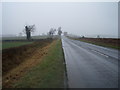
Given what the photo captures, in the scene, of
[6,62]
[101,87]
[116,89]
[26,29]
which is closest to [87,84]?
[101,87]

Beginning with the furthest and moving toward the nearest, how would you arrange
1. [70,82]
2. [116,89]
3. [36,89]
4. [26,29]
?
[26,29] < [70,82] < [36,89] < [116,89]

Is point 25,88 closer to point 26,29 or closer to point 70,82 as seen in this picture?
point 70,82

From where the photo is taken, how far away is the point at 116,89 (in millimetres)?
4727

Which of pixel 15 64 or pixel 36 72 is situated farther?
pixel 15 64

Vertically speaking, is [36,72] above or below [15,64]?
above

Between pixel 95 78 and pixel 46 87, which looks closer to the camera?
pixel 46 87

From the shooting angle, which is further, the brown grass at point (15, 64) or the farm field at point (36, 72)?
the brown grass at point (15, 64)

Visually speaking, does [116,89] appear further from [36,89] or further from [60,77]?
[36,89]

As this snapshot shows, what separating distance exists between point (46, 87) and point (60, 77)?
1251mm

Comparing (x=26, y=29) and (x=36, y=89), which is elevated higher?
(x=26, y=29)

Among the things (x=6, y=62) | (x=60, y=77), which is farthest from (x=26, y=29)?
(x=60, y=77)

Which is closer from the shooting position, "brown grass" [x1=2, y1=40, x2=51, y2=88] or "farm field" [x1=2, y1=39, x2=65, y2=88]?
"farm field" [x1=2, y1=39, x2=65, y2=88]

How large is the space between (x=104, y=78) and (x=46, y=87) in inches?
117

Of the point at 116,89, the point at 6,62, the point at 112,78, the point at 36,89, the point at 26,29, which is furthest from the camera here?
the point at 26,29
